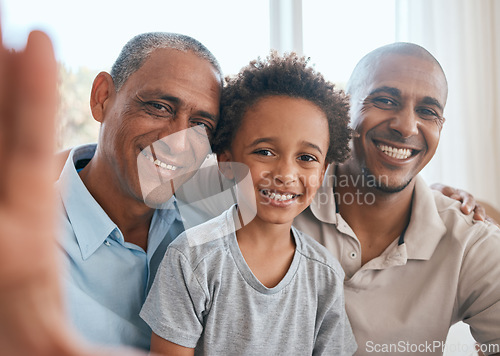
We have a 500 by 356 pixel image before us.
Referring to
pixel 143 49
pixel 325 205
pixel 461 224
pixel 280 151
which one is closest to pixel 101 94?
pixel 143 49

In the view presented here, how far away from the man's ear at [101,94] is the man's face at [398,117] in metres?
0.48

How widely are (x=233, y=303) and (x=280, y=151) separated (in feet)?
0.87

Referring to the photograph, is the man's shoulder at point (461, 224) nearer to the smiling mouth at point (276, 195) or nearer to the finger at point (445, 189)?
the finger at point (445, 189)

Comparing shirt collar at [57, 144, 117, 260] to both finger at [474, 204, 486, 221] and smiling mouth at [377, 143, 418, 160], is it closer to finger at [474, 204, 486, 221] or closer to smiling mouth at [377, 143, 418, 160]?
smiling mouth at [377, 143, 418, 160]

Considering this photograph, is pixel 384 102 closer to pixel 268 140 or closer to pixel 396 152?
pixel 396 152

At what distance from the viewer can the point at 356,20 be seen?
35.9 inches

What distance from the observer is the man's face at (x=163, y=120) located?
2.41 feet

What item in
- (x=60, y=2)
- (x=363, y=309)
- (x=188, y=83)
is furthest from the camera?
(x=363, y=309)

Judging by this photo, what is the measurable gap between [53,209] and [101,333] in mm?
517

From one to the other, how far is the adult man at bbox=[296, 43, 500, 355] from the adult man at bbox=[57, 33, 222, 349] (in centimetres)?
31

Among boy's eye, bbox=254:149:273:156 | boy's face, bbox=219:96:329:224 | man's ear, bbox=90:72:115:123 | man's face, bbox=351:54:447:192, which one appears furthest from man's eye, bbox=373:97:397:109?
man's ear, bbox=90:72:115:123

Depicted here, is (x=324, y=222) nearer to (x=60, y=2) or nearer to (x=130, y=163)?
(x=130, y=163)

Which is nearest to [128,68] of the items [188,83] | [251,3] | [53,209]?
[188,83]

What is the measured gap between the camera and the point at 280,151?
0.72m
